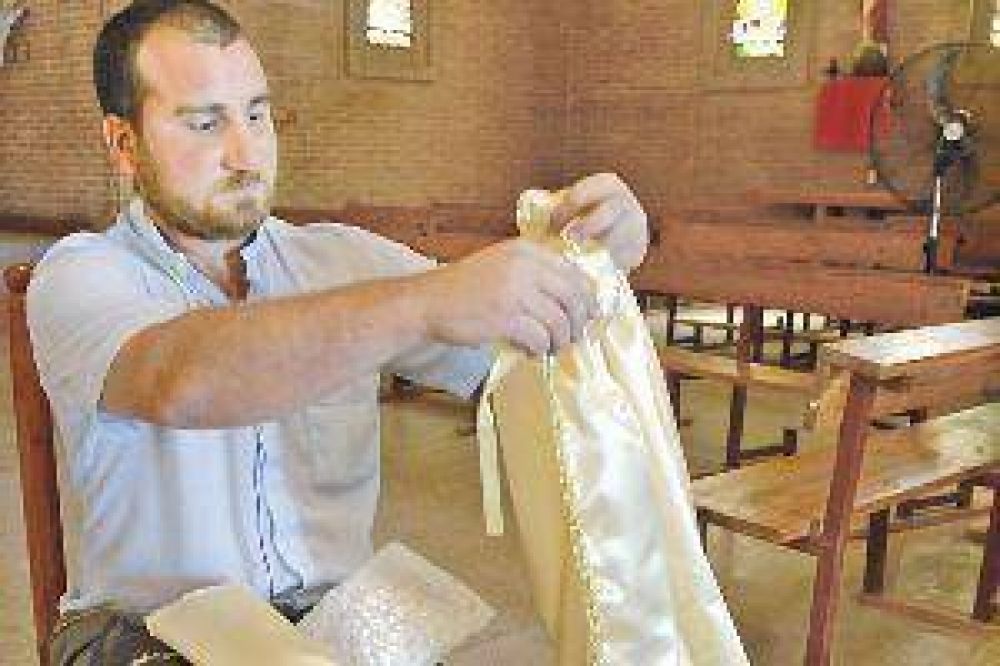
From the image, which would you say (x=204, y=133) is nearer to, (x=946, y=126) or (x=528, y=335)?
(x=528, y=335)

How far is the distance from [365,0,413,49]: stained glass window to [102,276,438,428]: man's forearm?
8.51 metres

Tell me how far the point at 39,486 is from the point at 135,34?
1.88 feet

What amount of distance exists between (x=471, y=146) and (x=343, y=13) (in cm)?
184

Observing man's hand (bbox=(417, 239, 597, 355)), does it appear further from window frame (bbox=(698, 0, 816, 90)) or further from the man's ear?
window frame (bbox=(698, 0, 816, 90))

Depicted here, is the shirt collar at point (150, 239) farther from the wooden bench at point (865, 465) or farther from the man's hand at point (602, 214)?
the wooden bench at point (865, 465)

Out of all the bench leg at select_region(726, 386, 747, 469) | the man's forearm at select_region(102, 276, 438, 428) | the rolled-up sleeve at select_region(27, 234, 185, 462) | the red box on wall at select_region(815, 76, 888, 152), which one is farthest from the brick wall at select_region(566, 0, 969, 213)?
the man's forearm at select_region(102, 276, 438, 428)

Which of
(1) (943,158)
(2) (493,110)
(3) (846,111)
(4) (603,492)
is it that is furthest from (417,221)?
(4) (603,492)

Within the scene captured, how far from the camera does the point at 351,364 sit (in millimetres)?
867

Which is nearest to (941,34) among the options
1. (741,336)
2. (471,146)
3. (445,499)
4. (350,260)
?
(471,146)

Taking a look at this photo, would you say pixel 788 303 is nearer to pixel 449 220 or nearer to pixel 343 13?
pixel 449 220

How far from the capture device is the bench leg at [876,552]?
2.96 m

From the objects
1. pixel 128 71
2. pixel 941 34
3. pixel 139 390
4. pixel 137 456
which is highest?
pixel 941 34

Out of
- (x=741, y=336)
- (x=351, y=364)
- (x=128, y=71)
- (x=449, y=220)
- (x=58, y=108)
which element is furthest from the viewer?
(x=58, y=108)

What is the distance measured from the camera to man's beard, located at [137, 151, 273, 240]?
116cm
